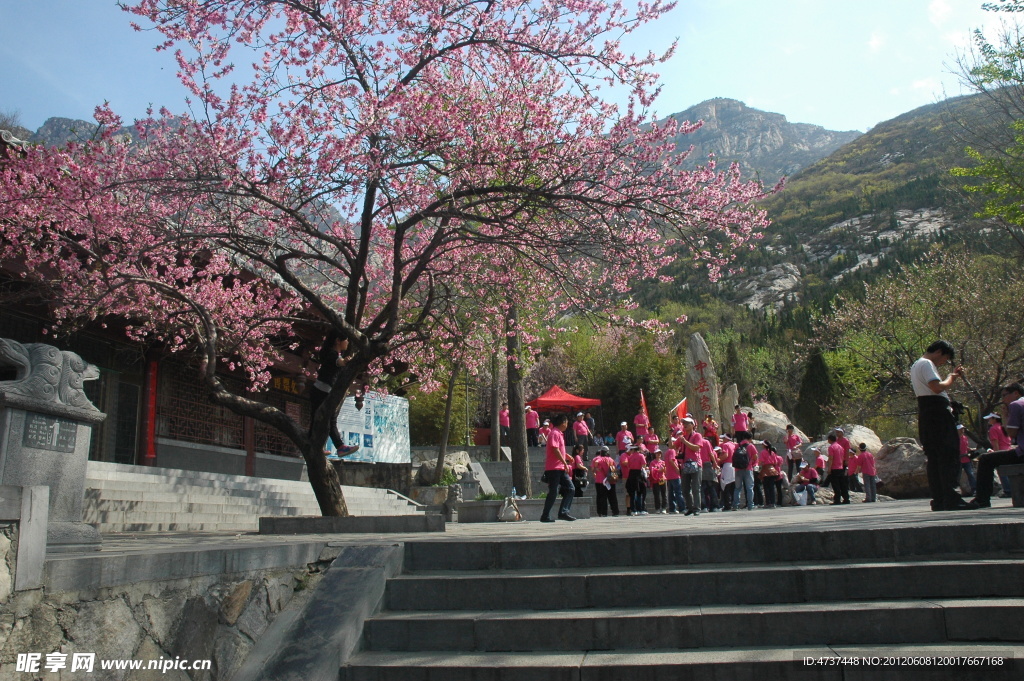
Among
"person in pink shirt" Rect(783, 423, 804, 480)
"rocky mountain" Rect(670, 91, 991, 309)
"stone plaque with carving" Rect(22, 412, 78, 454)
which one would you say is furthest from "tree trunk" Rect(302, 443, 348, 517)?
"rocky mountain" Rect(670, 91, 991, 309)

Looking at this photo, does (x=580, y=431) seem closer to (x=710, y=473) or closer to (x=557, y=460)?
(x=710, y=473)

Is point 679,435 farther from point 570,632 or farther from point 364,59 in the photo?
point 570,632

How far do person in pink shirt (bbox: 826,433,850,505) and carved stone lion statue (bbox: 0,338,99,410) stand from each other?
15.0m

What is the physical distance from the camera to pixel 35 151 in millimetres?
10203

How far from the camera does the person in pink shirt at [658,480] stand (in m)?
16.6

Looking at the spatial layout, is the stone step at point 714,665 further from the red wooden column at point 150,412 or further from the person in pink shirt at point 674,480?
the red wooden column at point 150,412

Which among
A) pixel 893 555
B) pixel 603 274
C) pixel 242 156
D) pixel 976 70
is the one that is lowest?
pixel 893 555

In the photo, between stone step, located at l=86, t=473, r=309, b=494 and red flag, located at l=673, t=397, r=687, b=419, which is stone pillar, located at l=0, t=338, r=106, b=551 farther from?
red flag, located at l=673, t=397, r=687, b=419

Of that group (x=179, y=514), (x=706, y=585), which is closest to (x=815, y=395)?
(x=179, y=514)

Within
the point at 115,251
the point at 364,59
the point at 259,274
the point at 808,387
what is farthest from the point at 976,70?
the point at 808,387

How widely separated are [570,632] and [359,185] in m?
6.24

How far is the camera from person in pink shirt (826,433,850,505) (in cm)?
1661

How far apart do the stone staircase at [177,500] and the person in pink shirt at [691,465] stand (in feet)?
23.9

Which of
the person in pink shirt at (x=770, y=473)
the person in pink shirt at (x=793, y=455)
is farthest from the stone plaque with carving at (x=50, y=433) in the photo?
the person in pink shirt at (x=793, y=455)
